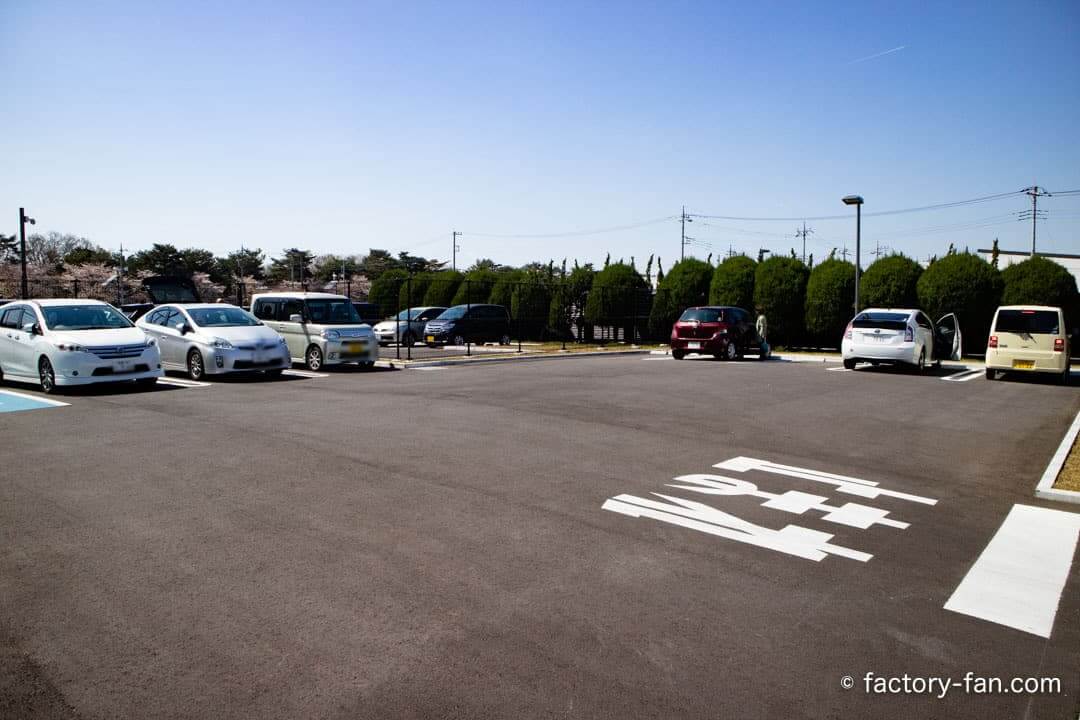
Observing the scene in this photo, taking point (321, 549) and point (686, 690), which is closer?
point (686, 690)

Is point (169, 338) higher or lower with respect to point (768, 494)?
higher

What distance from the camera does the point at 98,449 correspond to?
8.23 meters

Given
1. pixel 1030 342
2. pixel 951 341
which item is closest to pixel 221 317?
pixel 1030 342

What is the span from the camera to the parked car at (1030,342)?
684 inches

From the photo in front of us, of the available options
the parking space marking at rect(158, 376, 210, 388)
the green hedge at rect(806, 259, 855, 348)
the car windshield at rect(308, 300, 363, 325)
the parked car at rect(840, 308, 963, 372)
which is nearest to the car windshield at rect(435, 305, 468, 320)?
the car windshield at rect(308, 300, 363, 325)

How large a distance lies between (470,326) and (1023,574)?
2486 cm

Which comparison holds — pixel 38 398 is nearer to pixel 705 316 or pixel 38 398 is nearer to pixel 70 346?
pixel 70 346

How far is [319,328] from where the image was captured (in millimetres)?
18266

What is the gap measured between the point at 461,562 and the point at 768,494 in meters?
3.24

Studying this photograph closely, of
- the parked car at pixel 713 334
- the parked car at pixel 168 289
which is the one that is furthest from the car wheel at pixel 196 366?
the parked car at pixel 713 334

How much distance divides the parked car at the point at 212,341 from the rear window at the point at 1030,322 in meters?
17.0

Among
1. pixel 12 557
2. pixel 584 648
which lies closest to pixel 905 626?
pixel 584 648

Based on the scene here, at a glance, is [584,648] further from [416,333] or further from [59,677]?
[416,333]

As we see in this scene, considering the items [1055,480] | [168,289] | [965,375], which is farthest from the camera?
[168,289]
